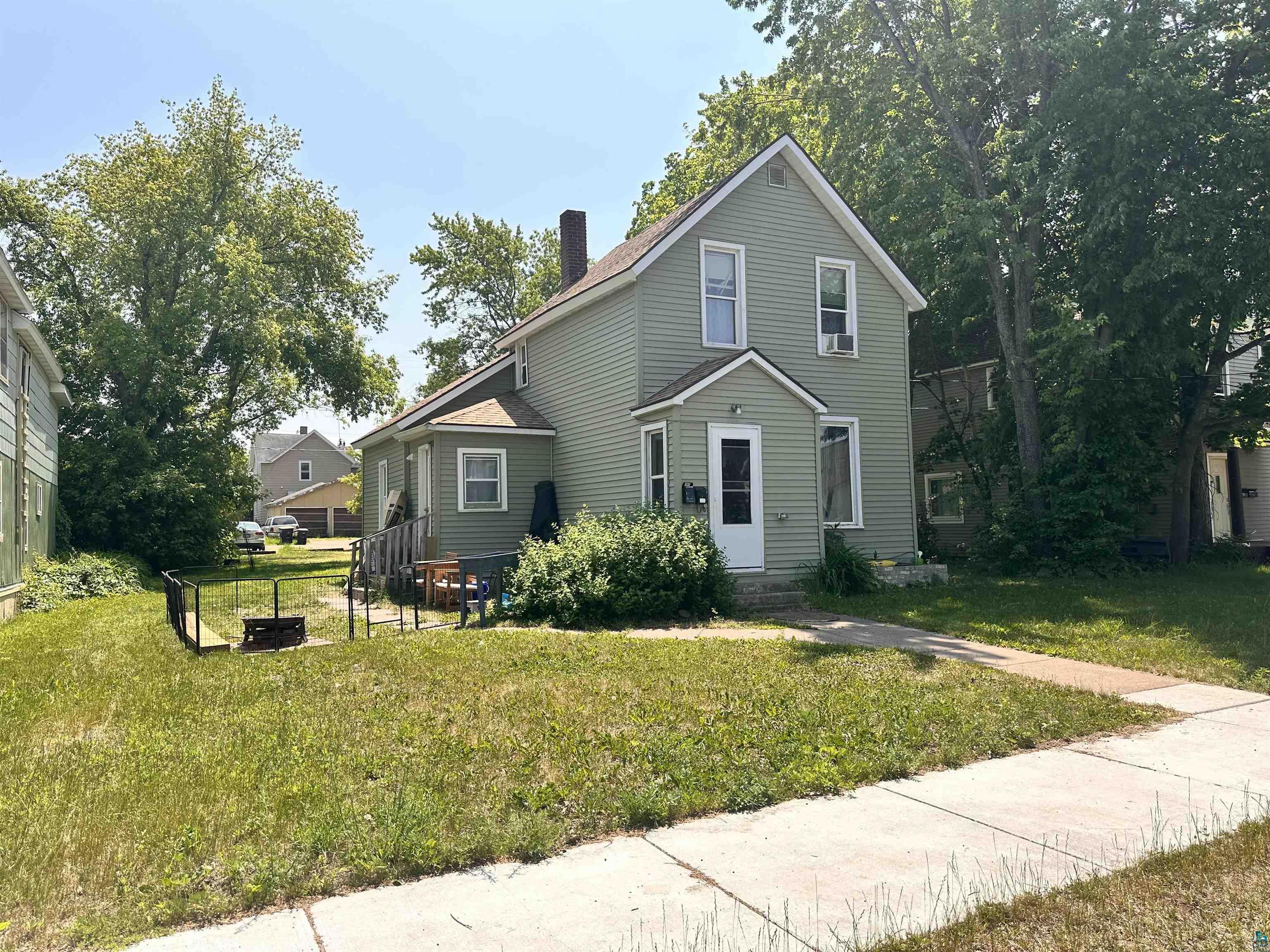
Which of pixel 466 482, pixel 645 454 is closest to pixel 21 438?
pixel 466 482

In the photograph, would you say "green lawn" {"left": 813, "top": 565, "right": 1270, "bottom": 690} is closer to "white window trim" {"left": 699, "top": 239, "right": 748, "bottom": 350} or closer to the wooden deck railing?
"white window trim" {"left": 699, "top": 239, "right": 748, "bottom": 350}

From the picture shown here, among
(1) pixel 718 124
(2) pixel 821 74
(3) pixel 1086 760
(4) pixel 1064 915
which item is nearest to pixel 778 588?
(3) pixel 1086 760

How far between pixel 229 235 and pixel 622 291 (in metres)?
18.4

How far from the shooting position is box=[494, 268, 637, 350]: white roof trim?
15891 mm

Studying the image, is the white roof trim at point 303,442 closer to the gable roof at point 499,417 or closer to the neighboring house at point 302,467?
the neighboring house at point 302,467

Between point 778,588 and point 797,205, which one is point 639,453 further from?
point 797,205

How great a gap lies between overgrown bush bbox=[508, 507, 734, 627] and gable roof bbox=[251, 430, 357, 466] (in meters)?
57.7

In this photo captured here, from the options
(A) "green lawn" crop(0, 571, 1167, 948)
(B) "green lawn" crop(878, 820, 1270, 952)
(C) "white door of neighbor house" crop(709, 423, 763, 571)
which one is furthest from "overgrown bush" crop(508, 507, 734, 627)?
(B) "green lawn" crop(878, 820, 1270, 952)

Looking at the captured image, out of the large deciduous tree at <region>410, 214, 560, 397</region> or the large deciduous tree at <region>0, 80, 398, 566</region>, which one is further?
the large deciduous tree at <region>410, 214, 560, 397</region>

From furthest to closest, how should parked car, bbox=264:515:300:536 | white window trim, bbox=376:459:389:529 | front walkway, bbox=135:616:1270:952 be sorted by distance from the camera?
parked car, bbox=264:515:300:536
white window trim, bbox=376:459:389:529
front walkway, bbox=135:616:1270:952

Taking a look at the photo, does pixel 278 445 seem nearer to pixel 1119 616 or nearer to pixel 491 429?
pixel 491 429

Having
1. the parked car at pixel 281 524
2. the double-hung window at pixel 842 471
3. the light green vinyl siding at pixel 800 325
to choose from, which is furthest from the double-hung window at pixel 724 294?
the parked car at pixel 281 524

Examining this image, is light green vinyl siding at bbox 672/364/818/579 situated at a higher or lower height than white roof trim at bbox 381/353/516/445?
lower

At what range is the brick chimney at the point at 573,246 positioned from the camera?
2238 centimetres
